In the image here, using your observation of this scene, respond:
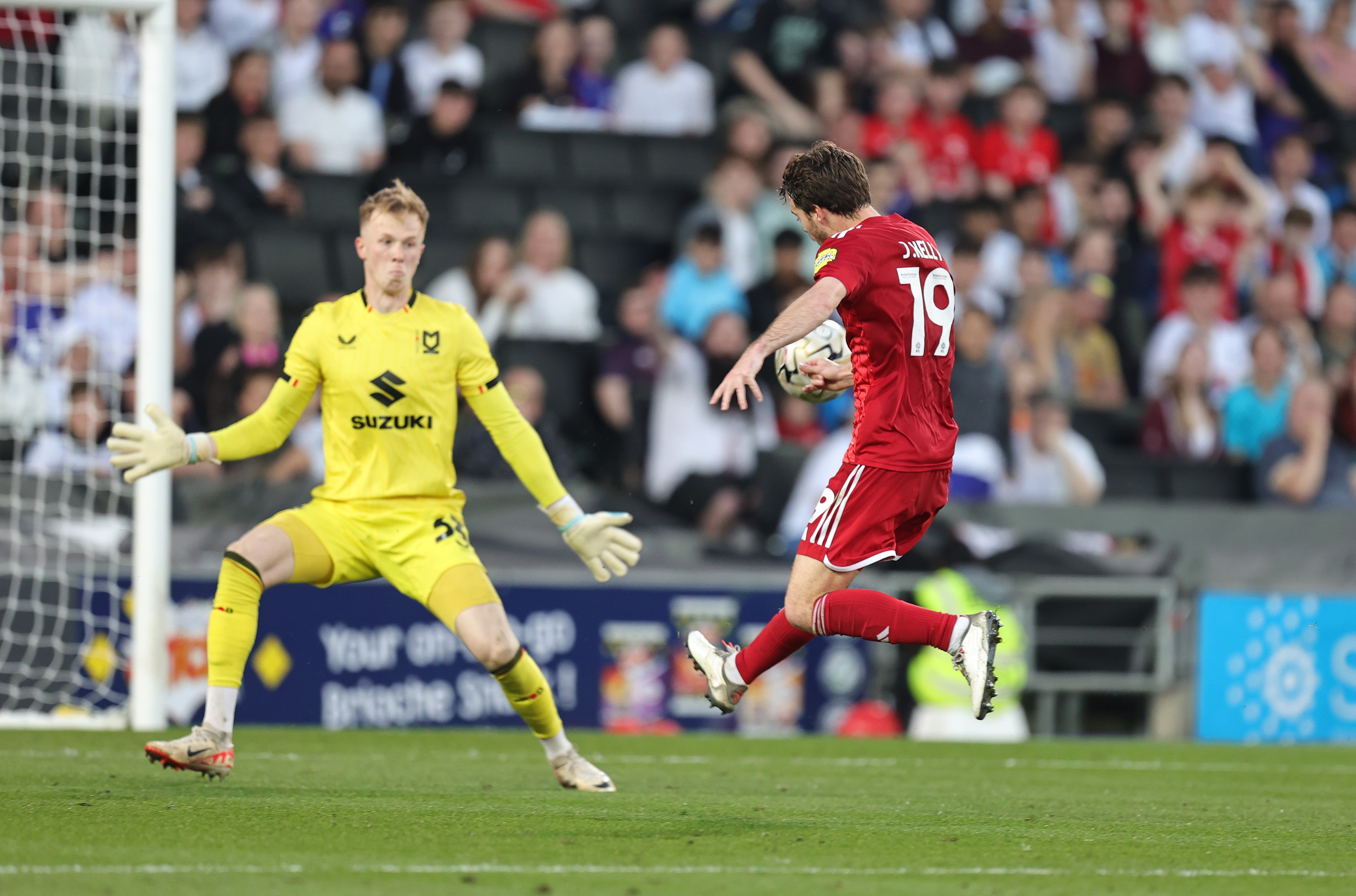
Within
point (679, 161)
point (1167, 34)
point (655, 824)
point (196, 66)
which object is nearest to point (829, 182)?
point (655, 824)

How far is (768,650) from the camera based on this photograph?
6.08 metres

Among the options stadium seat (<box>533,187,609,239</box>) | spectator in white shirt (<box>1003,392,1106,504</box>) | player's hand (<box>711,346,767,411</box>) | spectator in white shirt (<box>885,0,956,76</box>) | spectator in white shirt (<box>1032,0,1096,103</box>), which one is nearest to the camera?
player's hand (<box>711,346,767,411</box>)

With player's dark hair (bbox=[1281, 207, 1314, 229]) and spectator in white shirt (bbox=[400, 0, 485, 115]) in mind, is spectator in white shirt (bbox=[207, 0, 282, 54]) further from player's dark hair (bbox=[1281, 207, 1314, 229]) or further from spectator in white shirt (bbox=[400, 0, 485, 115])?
player's dark hair (bbox=[1281, 207, 1314, 229])

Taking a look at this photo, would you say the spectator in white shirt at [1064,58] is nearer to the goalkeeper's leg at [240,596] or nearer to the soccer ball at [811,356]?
the soccer ball at [811,356]

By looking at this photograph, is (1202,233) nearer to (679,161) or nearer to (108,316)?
(679,161)

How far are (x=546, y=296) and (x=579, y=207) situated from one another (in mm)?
1776

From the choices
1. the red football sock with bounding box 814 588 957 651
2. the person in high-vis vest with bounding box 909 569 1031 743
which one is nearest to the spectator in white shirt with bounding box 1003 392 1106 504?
the person in high-vis vest with bounding box 909 569 1031 743

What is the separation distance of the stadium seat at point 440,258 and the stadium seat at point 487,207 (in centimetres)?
63

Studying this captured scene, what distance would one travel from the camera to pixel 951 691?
10469 millimetres

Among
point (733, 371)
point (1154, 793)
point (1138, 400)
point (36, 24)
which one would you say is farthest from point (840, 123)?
point (733, 371)

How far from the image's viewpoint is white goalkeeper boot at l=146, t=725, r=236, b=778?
6.00 metres

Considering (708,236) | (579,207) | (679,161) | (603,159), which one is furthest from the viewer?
(679,161)

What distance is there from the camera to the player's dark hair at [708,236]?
41.0 feet

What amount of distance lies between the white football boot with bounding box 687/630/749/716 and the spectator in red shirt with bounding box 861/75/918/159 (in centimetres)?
871
